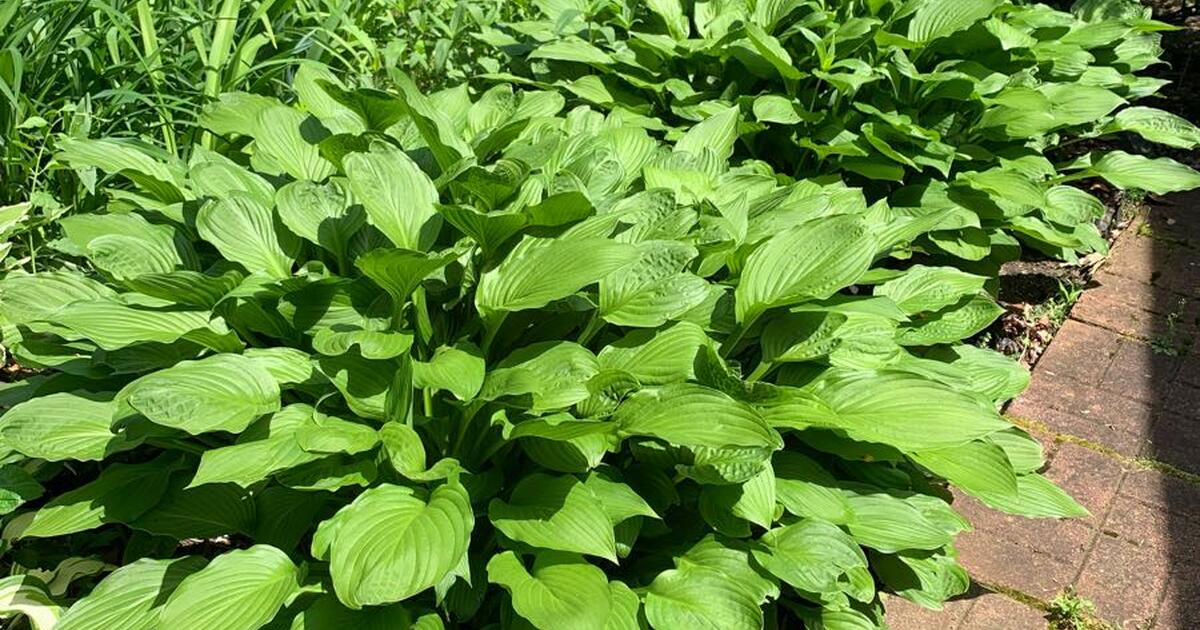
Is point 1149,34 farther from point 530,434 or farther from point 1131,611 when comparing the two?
point 530,434

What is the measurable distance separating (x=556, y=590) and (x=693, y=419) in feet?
1.20

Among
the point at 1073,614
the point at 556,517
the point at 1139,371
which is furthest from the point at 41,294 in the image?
the point at 1139,371

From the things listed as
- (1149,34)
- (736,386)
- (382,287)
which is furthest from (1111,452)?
(382,287)

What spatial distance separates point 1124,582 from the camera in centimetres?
274

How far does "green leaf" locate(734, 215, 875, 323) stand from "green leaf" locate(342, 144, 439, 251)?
2.03 ft

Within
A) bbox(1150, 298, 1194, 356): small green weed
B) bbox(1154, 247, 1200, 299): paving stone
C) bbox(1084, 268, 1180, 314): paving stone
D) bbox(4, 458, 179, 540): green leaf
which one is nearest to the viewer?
bbox(4, 458, 179, 540): green leaf

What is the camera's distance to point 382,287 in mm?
2033

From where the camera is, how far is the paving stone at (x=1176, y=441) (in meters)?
3.18

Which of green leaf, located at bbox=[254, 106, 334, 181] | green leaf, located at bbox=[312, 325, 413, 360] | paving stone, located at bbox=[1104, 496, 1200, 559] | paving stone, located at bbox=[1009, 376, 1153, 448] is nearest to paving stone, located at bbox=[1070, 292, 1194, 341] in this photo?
paving stone, located at bbox=[1009, 376, 1153, 448]

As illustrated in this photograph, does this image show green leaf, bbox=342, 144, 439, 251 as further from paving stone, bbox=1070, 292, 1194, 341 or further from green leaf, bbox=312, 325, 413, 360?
paving stone, bbox=1070, 292, 1194, 341

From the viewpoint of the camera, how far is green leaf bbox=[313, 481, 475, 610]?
5.45 ft

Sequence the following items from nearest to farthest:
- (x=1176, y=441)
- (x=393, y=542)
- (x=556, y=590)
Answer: (x=393, y=542)
(x=556, y=590)
(x=1176, y=441)

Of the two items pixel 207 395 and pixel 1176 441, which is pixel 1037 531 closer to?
pixel 1176 441

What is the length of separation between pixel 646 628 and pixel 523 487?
13.4 inches
